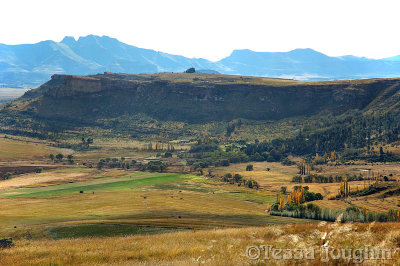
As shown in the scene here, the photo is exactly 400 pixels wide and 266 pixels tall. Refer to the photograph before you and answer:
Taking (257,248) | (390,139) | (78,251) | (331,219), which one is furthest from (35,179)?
(390,139)

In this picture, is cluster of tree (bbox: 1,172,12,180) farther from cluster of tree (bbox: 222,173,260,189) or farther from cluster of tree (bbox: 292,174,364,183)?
cluster of tree (bbox: 292,174,364,183)

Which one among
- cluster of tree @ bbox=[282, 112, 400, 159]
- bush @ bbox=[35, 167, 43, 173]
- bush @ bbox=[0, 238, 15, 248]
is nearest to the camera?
bush @ bbox=[0, 238, 15, 248]

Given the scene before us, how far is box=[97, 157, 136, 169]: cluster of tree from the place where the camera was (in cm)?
16495

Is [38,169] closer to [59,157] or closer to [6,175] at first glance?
[6,175]

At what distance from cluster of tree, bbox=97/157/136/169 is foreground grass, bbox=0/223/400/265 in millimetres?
136784

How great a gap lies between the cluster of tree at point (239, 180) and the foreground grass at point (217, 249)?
101619 mm

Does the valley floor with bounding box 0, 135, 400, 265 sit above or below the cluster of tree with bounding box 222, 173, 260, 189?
above

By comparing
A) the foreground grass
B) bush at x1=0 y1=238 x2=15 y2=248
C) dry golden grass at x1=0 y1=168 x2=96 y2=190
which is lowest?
Answer: dry golden grass at x1=0 y1=168 x2=96 y2=190

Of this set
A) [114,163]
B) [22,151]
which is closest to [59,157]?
[22,151]

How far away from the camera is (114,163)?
171 m

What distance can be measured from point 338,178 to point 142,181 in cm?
7110

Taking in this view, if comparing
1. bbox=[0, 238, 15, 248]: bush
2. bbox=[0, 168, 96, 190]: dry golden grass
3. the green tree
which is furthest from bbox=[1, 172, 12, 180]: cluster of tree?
bbox=[0, 238, 15, 248]: bush

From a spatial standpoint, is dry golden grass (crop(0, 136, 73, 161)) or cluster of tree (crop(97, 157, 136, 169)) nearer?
cluster of tree (crop(97, 157, 136, 169))

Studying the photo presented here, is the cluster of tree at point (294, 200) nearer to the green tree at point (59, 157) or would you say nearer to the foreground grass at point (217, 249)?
the foreground grass at point (217, 249)
